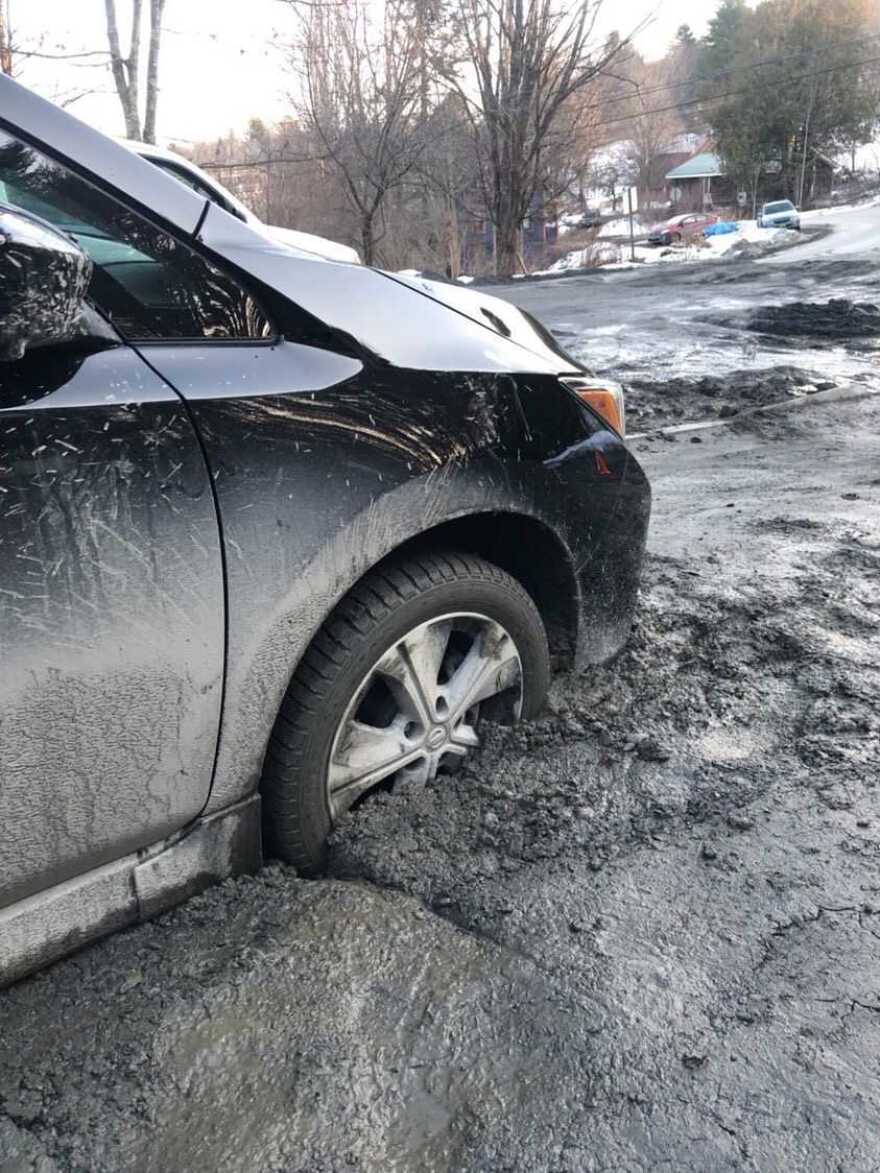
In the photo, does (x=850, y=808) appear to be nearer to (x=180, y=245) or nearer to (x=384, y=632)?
(x=384, y=632)

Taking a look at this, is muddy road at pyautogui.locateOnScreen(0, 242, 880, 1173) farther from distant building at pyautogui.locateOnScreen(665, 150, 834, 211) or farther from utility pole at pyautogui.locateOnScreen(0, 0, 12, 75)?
distant building at pyautogui.locateOnScreen(665, 150, 834, 211)

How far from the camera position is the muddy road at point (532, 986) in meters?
1.62

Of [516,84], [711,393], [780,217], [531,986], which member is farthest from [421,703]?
[780,217]

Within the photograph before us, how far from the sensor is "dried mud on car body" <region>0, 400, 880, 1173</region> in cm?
163

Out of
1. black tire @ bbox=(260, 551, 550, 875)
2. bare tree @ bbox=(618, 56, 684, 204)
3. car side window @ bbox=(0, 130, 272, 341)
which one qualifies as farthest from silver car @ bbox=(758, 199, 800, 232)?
car side window @ bbox=(0, 130, 272, 341)

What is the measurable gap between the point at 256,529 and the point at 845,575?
304 centimetres

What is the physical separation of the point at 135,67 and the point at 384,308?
1874 cm

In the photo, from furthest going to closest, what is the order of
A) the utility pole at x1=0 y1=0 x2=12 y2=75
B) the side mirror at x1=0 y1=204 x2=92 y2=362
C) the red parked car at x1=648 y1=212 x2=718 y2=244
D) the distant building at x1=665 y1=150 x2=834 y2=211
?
the distant building at x1=665 y1=150 x2=834 y2=211 → the red parked car at x1=648 y1=212 x2=718 y2=244 → the utility pole at x1=0 y1=0 x2=12 y2=75 → the side mirror at x1=0 y1=204 x2=92 y2=362

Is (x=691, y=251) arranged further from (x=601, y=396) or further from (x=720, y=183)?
(x=720, y=183)

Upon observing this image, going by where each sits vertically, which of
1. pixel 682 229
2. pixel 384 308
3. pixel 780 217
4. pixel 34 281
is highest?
pixel 34 281

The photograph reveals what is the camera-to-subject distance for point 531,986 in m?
1.94

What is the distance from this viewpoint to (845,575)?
4.04 metres

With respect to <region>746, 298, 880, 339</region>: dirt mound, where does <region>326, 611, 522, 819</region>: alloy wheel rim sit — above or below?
above

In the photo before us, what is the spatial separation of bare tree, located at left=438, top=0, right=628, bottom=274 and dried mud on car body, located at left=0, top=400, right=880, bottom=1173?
2635 centimetres
